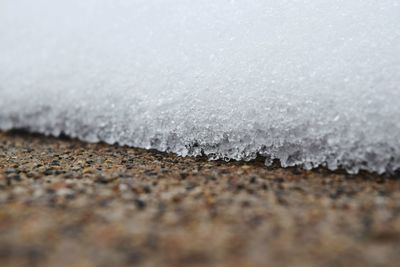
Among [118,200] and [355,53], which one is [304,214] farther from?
[355,53]

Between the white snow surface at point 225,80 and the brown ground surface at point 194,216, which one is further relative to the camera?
the white snow surface at point 225,80

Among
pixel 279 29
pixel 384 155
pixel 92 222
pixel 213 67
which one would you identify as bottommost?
pixel 92 222

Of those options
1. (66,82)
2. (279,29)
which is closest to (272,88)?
(279,29)

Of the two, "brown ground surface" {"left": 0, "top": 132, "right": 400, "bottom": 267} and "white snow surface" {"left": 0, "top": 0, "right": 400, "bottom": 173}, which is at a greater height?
"white snow surface" {"left": 0, "top": 0, "right": 400, "bottom": 173}

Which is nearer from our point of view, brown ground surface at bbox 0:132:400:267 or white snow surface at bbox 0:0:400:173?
brown ground surface at bbox 0:132:400:267

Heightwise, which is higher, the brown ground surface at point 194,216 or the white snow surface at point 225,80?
the white snow surface at point 225,80
